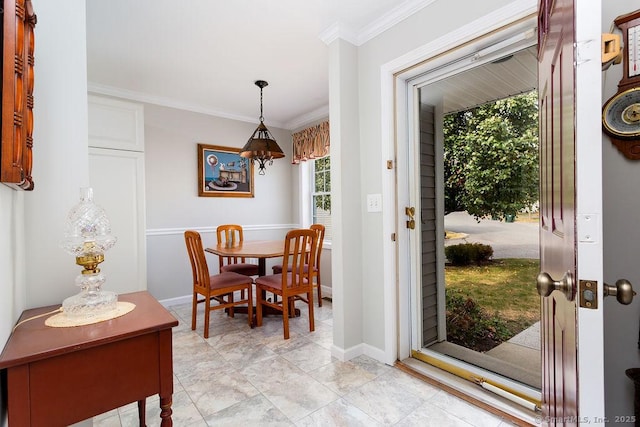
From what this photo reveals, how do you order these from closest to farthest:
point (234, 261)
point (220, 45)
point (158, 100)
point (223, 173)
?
1. point (220, 45)
2. point (158, 100)
3. point (234, 261)
4. point (223, 173)

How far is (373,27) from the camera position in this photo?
7.22ft

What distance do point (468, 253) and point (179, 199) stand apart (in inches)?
131

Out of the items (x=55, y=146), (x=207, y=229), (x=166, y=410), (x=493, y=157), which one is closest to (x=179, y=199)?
(x=207, y=229)

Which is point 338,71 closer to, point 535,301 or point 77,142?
point 77,142

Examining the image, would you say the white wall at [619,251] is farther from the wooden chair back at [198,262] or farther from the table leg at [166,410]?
the wooden chair back at [198,262]

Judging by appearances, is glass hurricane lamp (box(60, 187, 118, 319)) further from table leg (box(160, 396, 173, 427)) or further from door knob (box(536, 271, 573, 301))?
door knob (box(536, 271, 573, 301))

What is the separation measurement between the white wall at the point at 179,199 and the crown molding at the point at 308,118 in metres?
0.58

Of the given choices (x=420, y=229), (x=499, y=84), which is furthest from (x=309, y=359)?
(x=499, y=84)

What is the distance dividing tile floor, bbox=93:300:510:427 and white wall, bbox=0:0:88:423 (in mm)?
989

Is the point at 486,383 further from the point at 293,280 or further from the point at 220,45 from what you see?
the point at 220,45

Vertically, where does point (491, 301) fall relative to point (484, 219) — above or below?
below

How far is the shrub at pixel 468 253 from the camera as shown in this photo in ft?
7.22

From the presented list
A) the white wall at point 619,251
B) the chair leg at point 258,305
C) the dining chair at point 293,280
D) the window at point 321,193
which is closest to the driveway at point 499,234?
the white wall at point 619,251

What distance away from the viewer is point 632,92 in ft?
3.74
